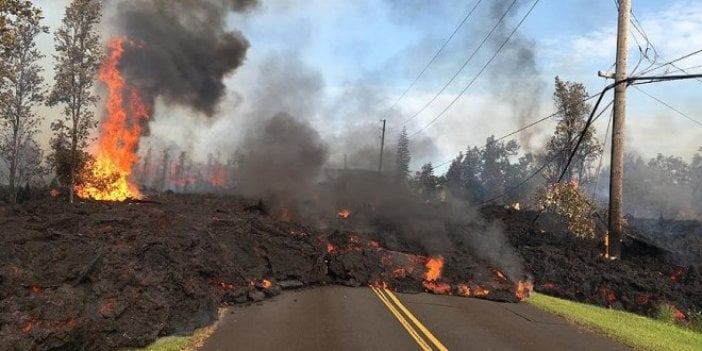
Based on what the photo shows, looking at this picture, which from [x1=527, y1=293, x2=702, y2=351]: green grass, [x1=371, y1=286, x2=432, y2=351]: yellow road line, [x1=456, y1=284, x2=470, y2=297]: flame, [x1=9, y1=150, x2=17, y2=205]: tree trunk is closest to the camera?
[x1=371, y1=286, x2=432, y2=351]: yellow road line

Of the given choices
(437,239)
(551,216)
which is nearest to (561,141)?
(551,216)

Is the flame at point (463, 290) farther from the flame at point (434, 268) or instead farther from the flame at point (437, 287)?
the flame at point (434, 268)

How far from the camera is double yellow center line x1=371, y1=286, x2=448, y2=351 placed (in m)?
8.90

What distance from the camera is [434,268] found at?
17.2 m

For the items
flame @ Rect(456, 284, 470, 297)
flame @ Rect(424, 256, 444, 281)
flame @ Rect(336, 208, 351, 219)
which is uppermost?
flame @ Rect(336, 208, 351, 219)

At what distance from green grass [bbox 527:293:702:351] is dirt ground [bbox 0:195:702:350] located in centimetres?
225

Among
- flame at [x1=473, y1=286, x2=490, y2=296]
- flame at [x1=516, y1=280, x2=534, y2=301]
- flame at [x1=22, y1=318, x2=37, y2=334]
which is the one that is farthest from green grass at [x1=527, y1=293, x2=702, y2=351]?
flame at [x1=22, y1=318, x2=37, y2=334]

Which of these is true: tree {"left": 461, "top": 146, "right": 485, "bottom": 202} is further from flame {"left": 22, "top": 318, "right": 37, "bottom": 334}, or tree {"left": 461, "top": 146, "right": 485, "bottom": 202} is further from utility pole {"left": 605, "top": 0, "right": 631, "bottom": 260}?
flame {"left": 22, "top": 318, "right": 37, "bottom": 334}

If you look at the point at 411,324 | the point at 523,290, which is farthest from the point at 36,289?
the point at 523,290

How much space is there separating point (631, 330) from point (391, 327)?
5426 mm

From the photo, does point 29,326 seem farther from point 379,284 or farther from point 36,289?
point 379,284

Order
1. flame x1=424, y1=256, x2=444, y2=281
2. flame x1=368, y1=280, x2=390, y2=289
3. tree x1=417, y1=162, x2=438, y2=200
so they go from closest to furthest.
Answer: flame x1=368, y1=280, x2=390, y2=289
flame x1=424, y1=256, x2=444, y2=281
tree x1=417, y1=162, x2=438, y2=200

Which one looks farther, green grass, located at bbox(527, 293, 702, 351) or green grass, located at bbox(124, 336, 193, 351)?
green grass, located at bbox(527, 293, 702, 351)

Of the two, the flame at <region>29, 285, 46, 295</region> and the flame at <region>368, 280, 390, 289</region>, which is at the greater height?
the flame at <region>29, 285, 46, 295</region>
